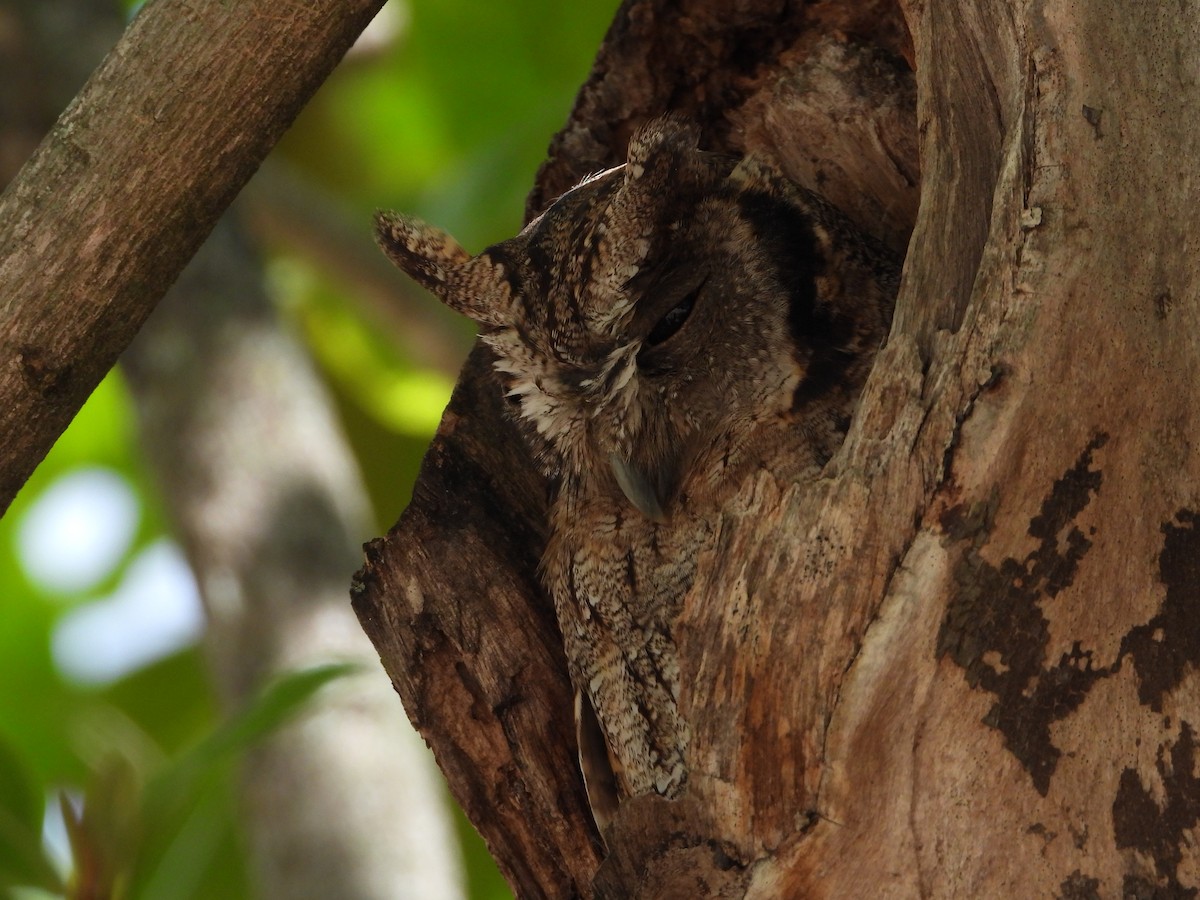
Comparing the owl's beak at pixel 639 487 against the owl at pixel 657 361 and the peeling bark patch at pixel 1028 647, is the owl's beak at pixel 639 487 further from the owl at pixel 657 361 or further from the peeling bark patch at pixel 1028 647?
the peeling bark patch at pixel 1028 647

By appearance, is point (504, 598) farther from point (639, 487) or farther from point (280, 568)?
point (280, 568)

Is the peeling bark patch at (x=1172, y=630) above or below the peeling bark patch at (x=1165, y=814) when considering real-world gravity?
above

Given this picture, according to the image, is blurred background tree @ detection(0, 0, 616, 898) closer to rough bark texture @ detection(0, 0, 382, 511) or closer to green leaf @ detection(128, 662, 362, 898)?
green leaf @ detection(128, 662, 362, 898)

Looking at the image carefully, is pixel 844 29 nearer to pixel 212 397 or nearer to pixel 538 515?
pixel 538 515

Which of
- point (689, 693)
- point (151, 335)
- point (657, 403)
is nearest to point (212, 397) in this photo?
point (151, 335)

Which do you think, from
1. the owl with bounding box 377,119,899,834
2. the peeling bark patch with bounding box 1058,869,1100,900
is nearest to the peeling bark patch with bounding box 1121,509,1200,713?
the peeling bark patch with bounding box 1058,869,1100,900

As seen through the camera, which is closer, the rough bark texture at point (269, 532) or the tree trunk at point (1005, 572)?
the tree trunk at point (1005, 572)

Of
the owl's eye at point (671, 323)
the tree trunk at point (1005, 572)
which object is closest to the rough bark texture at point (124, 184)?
the owl's eye at point (671, 323)
